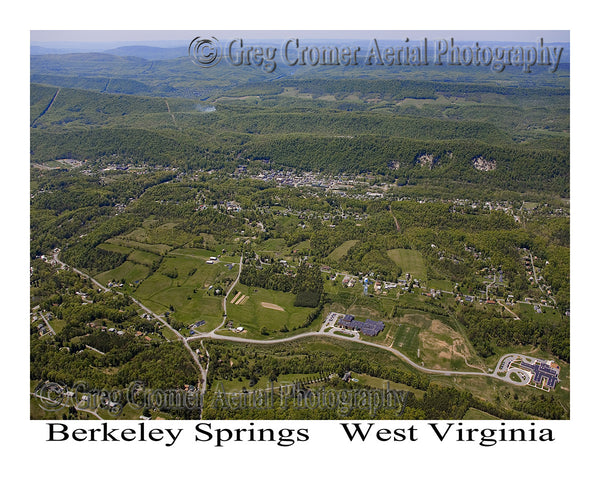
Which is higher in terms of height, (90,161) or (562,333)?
(90,161)

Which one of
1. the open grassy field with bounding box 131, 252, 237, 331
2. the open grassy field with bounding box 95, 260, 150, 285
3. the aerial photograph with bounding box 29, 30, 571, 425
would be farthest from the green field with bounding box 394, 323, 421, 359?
the open grassy field with bounding box 95, 260, 150, 285

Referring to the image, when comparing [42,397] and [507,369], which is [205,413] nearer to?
[42,397]

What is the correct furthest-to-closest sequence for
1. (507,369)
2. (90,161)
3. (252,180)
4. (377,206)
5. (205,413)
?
1. (90,161)
2. (252,180)
3. (377,206)
4. (507,369)
5. (205,413)

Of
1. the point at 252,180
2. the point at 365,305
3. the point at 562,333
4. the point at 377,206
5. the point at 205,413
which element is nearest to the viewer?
the point at 205,413

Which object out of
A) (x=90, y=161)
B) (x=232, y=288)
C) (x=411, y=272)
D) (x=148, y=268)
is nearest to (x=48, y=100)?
(x=90, y=161)

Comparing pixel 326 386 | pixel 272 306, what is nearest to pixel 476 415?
pixel 326 386

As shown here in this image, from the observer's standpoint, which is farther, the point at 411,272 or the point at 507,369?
the point at 411,272

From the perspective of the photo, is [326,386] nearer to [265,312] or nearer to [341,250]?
[265,312]

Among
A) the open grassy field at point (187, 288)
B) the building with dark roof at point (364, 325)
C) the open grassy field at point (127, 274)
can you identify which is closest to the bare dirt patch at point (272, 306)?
the open grassy field at point (187, 288)
